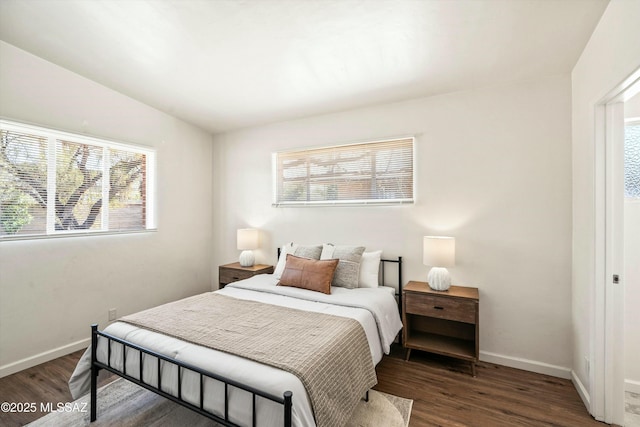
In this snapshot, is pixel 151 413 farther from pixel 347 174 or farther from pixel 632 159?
pixel 632 159

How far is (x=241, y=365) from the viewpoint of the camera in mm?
1577

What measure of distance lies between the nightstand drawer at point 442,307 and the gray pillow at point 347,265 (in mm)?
556

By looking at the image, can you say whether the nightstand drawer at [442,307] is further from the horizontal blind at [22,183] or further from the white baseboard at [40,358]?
the horizontal blind at [22,183]

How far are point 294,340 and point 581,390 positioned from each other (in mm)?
2260

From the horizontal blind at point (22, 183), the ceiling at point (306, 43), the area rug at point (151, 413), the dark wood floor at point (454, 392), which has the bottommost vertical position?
the dark wood floor at point (454, 392)

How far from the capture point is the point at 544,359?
8.60ft

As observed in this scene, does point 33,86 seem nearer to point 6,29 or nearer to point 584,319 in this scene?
point 6,29

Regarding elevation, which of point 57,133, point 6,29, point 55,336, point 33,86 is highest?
point 6,29

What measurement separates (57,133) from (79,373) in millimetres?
2333

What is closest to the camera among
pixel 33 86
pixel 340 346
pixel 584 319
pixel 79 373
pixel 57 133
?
pixel 340 346

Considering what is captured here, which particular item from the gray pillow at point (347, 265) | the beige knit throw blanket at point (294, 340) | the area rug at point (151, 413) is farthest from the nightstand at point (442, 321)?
the beige knit throw blanket at point (294, 340)

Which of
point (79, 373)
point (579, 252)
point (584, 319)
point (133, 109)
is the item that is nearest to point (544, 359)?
point (584, 319)

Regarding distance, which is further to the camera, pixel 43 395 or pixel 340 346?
pixel 43 395

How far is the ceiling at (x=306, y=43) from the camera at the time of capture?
2.01 m
